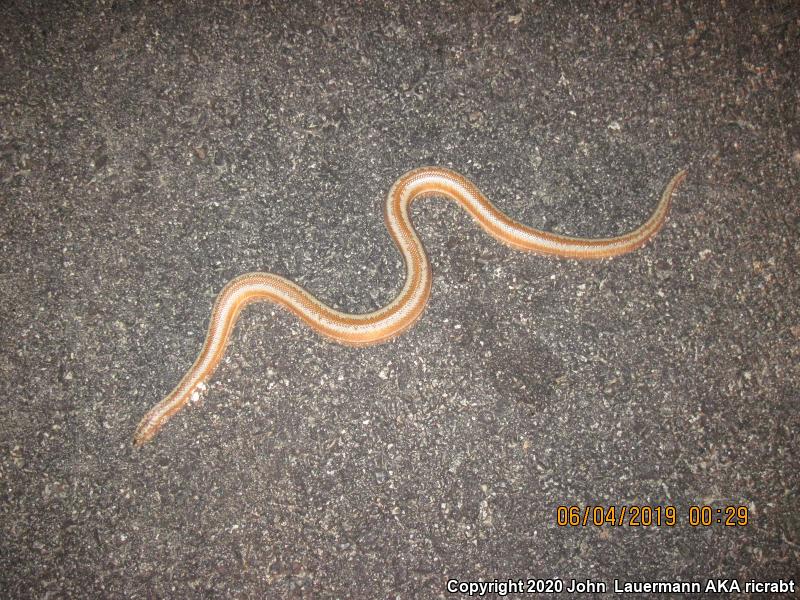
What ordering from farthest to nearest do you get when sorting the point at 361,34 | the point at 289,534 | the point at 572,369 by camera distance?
the point at 361,34, the point at 572,369, the point at 289,534

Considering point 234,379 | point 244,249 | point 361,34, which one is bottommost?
point 234,379

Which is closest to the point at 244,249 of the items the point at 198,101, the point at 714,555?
the point at 198,101

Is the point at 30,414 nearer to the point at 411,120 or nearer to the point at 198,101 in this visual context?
the point at 198,101
